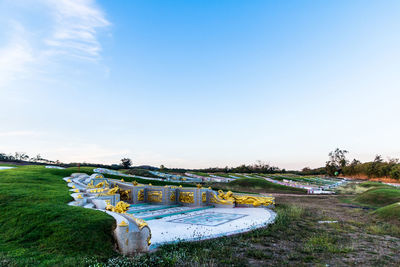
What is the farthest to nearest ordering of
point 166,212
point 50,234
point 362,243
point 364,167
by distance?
point 364,167 → point 166,212 → point 362,243 → point 50,234

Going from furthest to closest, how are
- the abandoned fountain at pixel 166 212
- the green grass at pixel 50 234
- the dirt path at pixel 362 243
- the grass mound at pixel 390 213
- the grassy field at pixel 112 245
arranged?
the grass mound at pixel 390 213 < the dirt path at pixel 362 243 < the abandoned fountain at pixel 166 212 < the grassy field at pixel 112 245 < the green grass at pixel 50 234

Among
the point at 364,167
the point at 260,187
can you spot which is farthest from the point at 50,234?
the point at 364,167

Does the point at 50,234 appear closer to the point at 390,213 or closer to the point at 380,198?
the point at 390,213

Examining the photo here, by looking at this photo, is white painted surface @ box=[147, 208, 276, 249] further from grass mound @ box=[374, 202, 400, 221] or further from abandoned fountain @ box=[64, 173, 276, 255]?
grass mound @ box=[374, 202, 400, 221]

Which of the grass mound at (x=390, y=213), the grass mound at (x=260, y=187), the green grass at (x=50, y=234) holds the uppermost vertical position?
the green grass at (x=50, y=234)

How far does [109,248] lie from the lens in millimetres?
4566

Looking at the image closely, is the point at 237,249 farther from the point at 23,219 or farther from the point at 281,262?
the point at 23,219

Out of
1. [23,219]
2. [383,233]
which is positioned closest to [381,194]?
[383,233]

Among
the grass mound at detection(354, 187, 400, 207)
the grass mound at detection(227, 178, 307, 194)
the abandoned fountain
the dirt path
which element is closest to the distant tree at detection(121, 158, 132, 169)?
the grass mound at detection(227, 178, 307, 194)

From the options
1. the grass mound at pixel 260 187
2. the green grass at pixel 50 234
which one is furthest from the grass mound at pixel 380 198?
the green grass at pixel 50 234

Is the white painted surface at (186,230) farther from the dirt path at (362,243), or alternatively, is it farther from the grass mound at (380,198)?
the grass mound at (380,198)

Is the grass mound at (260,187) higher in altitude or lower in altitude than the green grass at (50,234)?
lower

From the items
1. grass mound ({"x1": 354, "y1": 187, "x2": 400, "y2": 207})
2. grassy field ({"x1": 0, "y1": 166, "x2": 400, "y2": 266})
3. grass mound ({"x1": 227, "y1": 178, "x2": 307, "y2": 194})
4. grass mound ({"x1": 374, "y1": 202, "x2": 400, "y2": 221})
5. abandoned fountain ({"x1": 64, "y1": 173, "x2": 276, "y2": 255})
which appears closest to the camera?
grassy field ({"x1": 0, "y1": 166, "x2": 400, "y2": 266})

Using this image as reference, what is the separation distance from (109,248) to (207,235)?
2.86 meters
